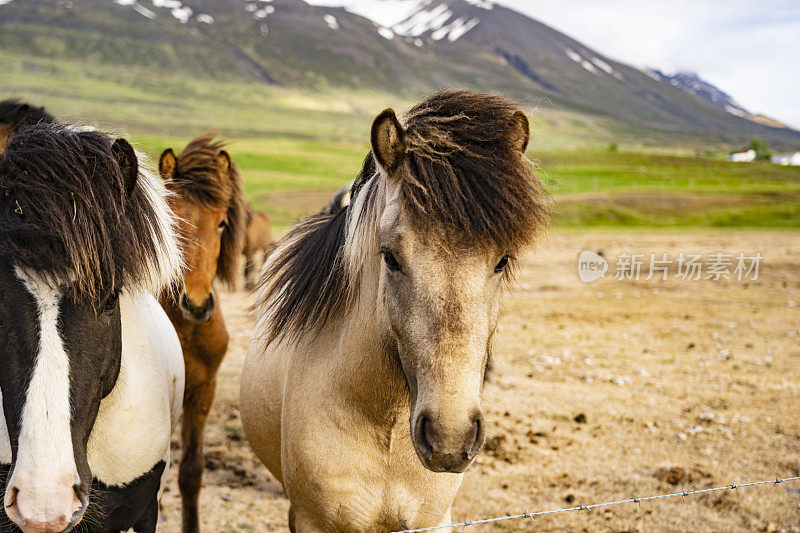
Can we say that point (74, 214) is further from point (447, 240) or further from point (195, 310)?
point (195, 310)

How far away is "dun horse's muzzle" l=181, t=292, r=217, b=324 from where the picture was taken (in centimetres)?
428

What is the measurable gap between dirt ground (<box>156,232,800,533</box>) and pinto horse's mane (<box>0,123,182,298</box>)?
5.15ft

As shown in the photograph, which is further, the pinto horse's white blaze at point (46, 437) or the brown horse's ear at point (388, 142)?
the brown horse's ear at point (388, 142)

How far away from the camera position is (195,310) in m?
4.29

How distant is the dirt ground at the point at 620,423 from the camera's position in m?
4.88

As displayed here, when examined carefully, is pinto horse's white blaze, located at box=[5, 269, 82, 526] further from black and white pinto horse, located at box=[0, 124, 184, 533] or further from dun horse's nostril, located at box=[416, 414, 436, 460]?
dun horse's nostril, located at box=[416, 414, 436, 460]

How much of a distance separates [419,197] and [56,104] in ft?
405

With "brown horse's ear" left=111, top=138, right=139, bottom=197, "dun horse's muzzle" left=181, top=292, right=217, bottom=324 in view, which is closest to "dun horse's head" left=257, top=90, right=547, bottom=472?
"brown horse's ear" left=111, top=138, right=139, bottom=197

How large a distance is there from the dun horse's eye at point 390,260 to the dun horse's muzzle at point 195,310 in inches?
98.1

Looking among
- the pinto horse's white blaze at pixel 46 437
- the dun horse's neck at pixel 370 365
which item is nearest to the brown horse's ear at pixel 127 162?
the pinto horse's white blaze at pixel 46 437

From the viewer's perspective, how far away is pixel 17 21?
17812 cm

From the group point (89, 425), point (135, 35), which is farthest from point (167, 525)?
point (135, 35)

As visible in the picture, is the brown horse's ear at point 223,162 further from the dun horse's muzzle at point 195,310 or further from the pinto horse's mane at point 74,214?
the pinto horse's mane at point 74,214

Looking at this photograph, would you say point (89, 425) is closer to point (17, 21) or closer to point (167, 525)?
point (167, 525)
